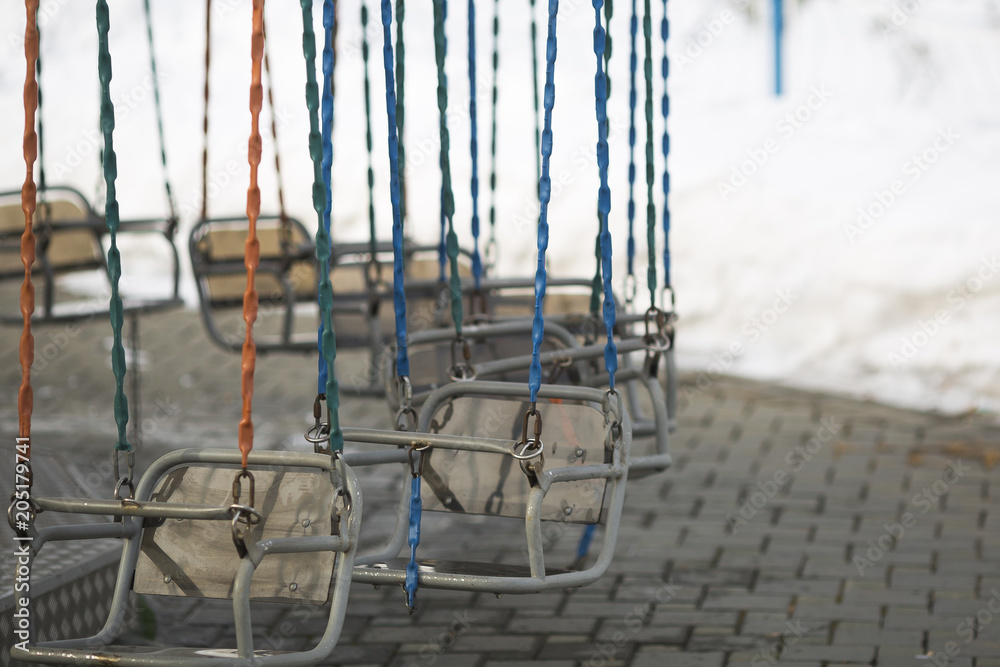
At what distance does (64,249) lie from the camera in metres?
6.32

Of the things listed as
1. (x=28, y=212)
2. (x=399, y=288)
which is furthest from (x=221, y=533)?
(x=28, y=212)

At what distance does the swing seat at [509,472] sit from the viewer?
2725 mm

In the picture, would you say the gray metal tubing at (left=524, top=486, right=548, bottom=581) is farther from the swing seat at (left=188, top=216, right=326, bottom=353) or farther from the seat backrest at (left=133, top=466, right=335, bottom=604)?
the swing seat at (left=188, top=216, right=326, bottom=353)

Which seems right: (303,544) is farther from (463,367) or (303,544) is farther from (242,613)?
(463,367)

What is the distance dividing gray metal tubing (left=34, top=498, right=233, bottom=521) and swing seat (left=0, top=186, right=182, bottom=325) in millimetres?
2729

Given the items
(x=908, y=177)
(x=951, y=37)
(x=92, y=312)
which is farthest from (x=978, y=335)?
(x=92, y=312)

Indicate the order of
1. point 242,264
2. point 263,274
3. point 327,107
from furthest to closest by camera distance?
point 263,274 < point 242,264 < point 327,107

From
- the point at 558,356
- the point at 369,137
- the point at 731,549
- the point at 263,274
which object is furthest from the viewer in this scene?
the point at 263,274

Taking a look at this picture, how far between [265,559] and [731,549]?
8.01ft

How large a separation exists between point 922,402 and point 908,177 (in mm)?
2637

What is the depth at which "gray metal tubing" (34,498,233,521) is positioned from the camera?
7.71ft

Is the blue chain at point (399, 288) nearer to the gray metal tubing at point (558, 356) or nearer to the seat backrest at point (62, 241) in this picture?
the gray metal tubing at point (558, 356)

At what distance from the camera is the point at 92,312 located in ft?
17.3

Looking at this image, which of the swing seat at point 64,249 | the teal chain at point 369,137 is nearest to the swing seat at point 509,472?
the teal chain at point 369,137
